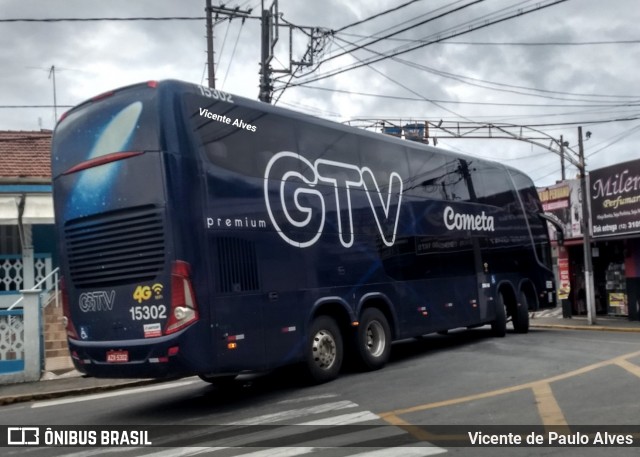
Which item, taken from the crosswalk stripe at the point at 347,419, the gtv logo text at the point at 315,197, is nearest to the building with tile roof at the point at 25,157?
the gtv logo text at the point at 315,197

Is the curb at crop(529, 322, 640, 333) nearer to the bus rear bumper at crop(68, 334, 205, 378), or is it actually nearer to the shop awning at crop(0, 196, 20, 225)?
the bus rear bumper at crop(68, 334, 205, 378)

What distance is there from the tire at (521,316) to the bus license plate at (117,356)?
38.3 feet

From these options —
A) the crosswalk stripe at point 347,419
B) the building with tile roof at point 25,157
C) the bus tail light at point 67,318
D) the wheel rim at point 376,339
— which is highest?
the building with tile roof at point 25,157

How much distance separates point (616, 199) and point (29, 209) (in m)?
18.5

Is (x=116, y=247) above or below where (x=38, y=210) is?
below

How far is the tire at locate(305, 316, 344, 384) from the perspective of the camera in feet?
33.0

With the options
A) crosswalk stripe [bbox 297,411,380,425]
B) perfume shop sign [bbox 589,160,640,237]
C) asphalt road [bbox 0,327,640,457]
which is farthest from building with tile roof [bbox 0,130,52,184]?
perfume shop sign [bbox 589,160,640,237]

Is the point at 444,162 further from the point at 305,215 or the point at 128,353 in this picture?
the point at 128,353

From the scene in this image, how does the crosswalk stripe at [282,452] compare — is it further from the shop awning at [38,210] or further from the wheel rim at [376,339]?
the shop awning at [38,210]

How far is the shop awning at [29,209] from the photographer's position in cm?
1598

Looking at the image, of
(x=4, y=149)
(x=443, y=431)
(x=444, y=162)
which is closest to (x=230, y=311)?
(x=443, y=431)

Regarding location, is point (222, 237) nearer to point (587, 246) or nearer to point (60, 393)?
point (60, 393)

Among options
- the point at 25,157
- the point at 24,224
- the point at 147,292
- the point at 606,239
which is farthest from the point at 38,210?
the point at 606,239

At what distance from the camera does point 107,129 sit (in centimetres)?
880
